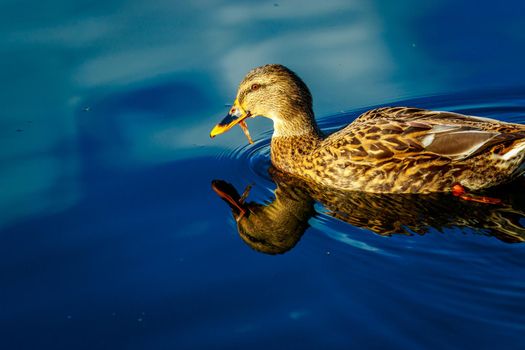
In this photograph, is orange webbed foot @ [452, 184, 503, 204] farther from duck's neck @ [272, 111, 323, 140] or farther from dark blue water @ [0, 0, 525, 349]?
duck's neck @ [272, 111, 323, 140]

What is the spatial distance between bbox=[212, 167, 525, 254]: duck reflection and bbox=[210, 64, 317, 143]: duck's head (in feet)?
3.04

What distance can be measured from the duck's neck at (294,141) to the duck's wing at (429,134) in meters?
0.58

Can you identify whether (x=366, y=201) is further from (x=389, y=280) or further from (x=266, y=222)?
(x=389, y=280)

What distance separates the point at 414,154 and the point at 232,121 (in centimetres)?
215

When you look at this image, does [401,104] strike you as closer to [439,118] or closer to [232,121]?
[439,118]

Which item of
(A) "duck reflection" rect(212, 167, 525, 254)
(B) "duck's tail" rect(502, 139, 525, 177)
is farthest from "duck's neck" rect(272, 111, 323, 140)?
(B) "duck's tail" rect(502, 139, 525, 177)

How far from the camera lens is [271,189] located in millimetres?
8609

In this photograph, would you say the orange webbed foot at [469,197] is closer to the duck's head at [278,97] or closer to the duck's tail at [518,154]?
the duck's tail at [518,154]

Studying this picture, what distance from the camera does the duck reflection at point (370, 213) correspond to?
7.36m

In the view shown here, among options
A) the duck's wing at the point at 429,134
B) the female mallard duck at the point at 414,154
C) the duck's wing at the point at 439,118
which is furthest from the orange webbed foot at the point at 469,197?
the duck's wing at the point at 439,118

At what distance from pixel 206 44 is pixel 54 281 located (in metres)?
4.93

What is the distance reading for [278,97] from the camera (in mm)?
9352

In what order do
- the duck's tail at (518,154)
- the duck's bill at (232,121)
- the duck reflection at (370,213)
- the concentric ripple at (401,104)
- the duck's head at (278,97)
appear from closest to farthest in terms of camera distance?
the duck reflection at (370,213), the duck's tail at (518,154), the concentric ripple at (401,104), the duck's bill at (232,121), the duck's head at (278,97)

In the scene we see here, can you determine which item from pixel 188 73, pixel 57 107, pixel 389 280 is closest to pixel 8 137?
pixel 57 107
